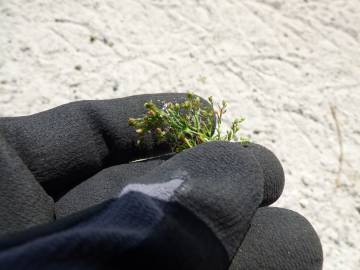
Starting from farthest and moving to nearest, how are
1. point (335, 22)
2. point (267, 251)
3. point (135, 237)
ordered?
point (335, 22) < point (267, 251) < point (135, 237)

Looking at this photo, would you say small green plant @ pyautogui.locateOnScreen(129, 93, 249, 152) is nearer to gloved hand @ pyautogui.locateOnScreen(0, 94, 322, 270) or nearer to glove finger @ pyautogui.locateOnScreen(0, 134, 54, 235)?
gloved hand @ pyautogui.locateOnScreen(0, 94, 322, 270)

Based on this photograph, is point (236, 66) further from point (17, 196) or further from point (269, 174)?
point (17, 196)

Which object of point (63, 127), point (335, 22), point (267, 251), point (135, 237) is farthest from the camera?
point (335, 22)

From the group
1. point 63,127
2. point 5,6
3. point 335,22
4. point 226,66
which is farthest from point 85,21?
point 335,22

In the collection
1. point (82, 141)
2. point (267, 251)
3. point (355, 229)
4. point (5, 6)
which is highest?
point (5, 6)

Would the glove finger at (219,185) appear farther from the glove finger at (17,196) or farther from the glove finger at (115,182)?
the glove finger at (17,196)

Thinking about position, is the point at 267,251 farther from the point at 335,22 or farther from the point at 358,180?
the point at 335,22

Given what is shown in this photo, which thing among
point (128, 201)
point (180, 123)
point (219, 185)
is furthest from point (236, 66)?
point (128, 201)
